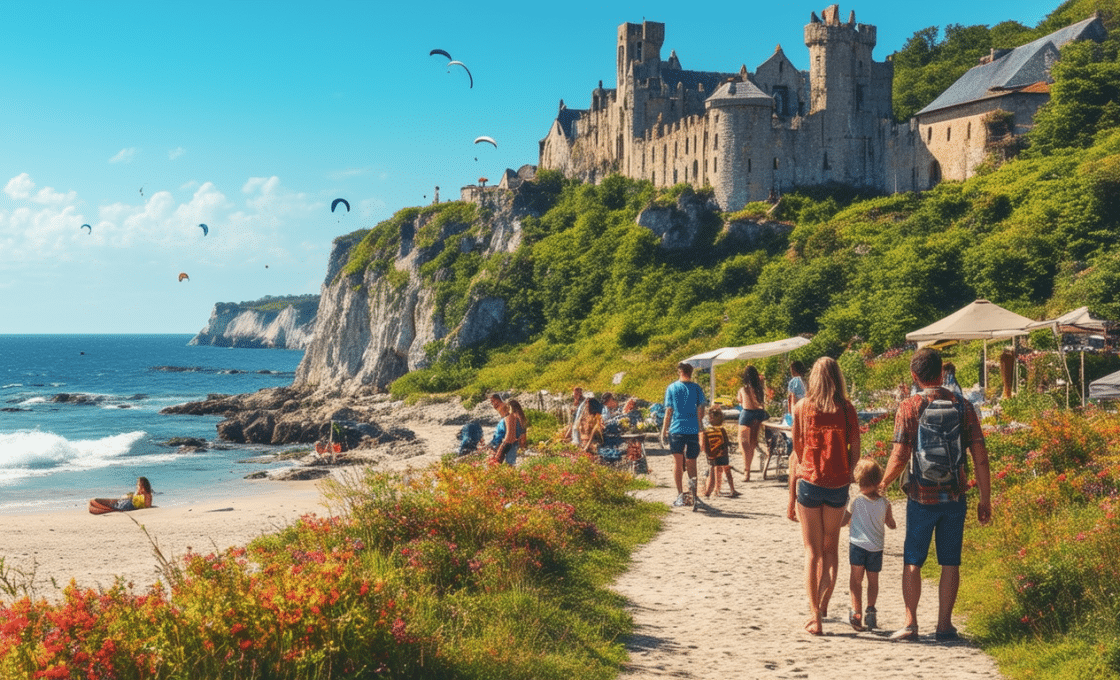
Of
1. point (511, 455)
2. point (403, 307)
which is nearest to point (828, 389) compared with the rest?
point (511, 455)

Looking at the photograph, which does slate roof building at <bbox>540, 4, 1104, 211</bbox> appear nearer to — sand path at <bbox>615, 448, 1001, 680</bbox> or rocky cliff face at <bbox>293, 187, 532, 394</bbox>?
rocky cliff face at <bbox>293, 187, 532, 394</bbox>

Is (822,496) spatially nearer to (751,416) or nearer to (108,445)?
(751,416)

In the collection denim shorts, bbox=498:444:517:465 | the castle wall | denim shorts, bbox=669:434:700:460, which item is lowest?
denim shorts, bbox=498:444:517:465

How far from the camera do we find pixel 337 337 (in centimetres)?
7219

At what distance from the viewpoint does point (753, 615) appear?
28.8ft

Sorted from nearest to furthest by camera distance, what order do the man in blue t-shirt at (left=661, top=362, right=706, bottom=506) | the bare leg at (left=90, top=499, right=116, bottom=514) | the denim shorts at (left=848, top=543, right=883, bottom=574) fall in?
1. the denim shorts at (left=848, top=543, right=883, bottom=574)
2. the man in blue t-shirt at (left=661, top=362, right=706, bottom=506)
3. the bare leg at (left=90, top=499, right=116, bottom=514)

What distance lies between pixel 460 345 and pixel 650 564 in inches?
1847

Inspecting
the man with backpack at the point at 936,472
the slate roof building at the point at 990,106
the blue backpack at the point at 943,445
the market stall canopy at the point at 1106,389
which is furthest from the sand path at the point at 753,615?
the slate roof building at the point at 990,106

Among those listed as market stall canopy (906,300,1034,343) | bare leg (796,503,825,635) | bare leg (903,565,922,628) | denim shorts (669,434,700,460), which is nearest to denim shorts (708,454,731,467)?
denim shorts (669,434,700,460)

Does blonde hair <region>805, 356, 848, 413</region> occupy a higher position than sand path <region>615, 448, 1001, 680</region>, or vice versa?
blonde hair <region>805, 356, 848, 413</region>

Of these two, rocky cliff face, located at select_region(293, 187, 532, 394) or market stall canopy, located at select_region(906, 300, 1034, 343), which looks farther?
rocky cliff face, located at select_region(293, 187, 532, 394)

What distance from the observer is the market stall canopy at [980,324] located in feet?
64.6

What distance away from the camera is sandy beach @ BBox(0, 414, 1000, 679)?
735 centimetres

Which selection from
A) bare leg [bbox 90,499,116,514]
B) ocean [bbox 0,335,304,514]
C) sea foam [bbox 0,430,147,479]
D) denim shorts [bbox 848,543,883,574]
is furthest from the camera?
sea foam [bbox 0,430,147,479]
